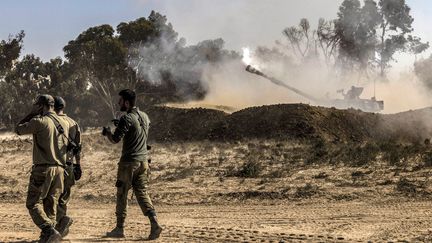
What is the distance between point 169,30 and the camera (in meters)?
46.8

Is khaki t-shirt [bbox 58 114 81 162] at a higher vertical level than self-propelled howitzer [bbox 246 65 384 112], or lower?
lower

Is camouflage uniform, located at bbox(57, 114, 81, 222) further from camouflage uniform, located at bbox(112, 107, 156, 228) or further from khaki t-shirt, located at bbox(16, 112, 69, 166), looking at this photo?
camouflage uniform, located at bbox(112, 107, 156, 228)

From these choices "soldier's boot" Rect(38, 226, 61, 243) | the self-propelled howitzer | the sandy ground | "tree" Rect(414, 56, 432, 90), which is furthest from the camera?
"tree" Rect(414, 56, 432, 90)

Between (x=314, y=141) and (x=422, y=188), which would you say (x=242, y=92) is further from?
(x=422, y=188)

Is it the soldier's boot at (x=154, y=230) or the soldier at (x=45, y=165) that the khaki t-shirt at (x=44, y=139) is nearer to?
the soldier at (x=45, y=165)

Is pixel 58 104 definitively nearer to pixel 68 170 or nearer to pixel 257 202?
pixel 68 170

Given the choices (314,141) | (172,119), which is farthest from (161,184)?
(172,119)

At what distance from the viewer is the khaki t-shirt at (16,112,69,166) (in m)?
6.79

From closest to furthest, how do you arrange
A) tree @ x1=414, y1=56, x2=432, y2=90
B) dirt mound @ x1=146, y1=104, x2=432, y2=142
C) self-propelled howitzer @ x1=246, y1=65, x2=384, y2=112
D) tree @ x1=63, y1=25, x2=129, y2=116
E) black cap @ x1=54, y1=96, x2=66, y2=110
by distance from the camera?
black cap @ x1=54, y1=96, x2=66, y2=110 < dirt mound @ x1=146, y1=104, x2=432, y2=142 < self-propelled howitzer @ x1=246, y1=65, x2=384, y2=112 < tree @ x1=63, y1=25, x2=129, y2=116 < tree @ x1=414, y1=56, x2=432, y2=90

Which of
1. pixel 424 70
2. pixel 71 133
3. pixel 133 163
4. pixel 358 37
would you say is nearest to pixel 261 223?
pixel 133 163

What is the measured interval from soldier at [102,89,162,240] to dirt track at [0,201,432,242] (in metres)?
0.39

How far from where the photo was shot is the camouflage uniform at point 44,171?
677cm

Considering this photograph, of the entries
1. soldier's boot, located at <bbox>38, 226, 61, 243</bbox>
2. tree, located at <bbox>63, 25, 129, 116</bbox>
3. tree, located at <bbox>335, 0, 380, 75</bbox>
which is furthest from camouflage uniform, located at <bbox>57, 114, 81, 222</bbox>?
tree, located at <bbox>335, 0, 380, 75</bbox>

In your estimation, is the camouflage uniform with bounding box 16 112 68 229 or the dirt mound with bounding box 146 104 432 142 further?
the dirt mound with bounding box 146 104 432 142
